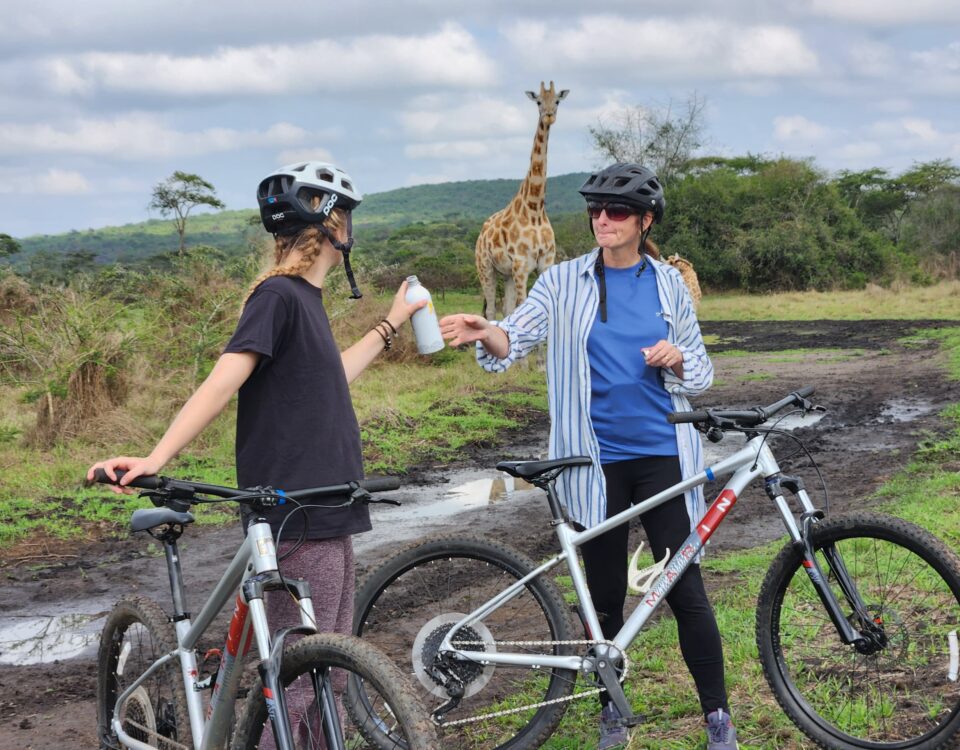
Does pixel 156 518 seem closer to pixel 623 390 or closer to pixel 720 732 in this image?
pixel 623 390

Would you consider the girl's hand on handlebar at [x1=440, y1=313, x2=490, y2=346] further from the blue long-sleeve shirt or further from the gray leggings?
the gray leggings

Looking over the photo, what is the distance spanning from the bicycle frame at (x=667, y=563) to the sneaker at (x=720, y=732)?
32 centimetres

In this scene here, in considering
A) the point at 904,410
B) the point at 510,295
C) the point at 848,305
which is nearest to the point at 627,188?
the point at 904,410

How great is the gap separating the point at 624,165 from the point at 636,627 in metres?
1.53

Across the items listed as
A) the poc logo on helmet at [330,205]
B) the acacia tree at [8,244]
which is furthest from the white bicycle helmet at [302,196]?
the acacia tree at [8,244]

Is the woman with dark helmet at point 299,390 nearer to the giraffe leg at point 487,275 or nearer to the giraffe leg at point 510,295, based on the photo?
the giraffe leg at point 510,295

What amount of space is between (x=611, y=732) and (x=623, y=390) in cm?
113

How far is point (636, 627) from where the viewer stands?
11.4 feet

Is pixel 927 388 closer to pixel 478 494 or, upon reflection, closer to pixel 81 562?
pixel 478 494

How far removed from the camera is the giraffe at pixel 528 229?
1593cm

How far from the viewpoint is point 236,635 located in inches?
109

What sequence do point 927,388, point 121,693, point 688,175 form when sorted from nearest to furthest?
point 121,693
point 927,388
point 688,175

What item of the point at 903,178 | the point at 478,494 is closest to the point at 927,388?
the point at 478,494

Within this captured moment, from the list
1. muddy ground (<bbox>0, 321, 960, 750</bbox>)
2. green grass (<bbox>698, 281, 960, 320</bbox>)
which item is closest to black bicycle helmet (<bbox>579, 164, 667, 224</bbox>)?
muddy ground (<bbox>0, 321, 960, 750</bbox>)
